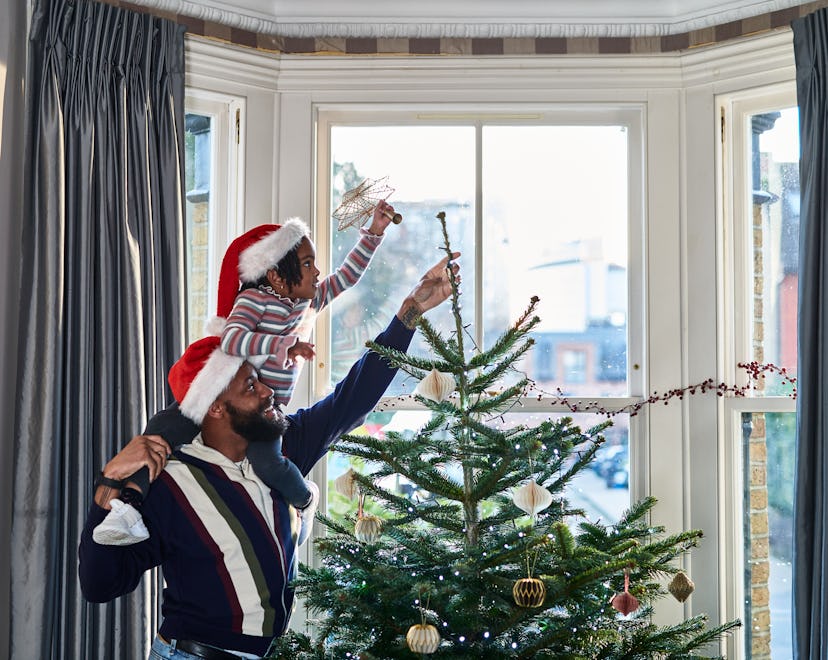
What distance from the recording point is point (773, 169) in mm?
2609

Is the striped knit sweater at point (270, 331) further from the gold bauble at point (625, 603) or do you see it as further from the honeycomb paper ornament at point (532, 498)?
the gold bauble at point (625, 603)

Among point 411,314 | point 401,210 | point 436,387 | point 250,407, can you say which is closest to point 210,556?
point 250,407

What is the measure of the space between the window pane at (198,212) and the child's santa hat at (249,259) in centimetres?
64

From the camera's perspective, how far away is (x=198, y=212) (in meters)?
2.66

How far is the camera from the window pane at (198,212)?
2.65 m

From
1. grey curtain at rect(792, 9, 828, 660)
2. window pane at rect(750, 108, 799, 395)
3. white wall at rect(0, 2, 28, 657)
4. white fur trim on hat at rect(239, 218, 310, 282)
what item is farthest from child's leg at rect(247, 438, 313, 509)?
window pane at rect(750, 108, 799, 395)

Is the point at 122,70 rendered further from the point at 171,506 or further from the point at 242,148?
the point at 171,506

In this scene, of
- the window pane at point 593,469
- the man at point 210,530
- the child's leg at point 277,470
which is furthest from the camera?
the window pane at point 593,469

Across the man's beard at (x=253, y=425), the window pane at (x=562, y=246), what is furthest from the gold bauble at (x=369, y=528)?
the window pane at (x=562, y=246)

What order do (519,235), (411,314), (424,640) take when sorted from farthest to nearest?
1. (519,235)
2. (411,314)
3. (424,640)

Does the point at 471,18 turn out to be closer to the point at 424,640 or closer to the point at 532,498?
the point at 532,498

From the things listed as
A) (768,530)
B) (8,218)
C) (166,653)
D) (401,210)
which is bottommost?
(166,653)

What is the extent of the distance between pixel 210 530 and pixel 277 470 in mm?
184

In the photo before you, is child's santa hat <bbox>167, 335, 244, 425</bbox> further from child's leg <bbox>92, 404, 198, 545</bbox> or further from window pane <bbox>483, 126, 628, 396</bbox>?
window pane <bbox>483, 126, 628, 396</bbox>
